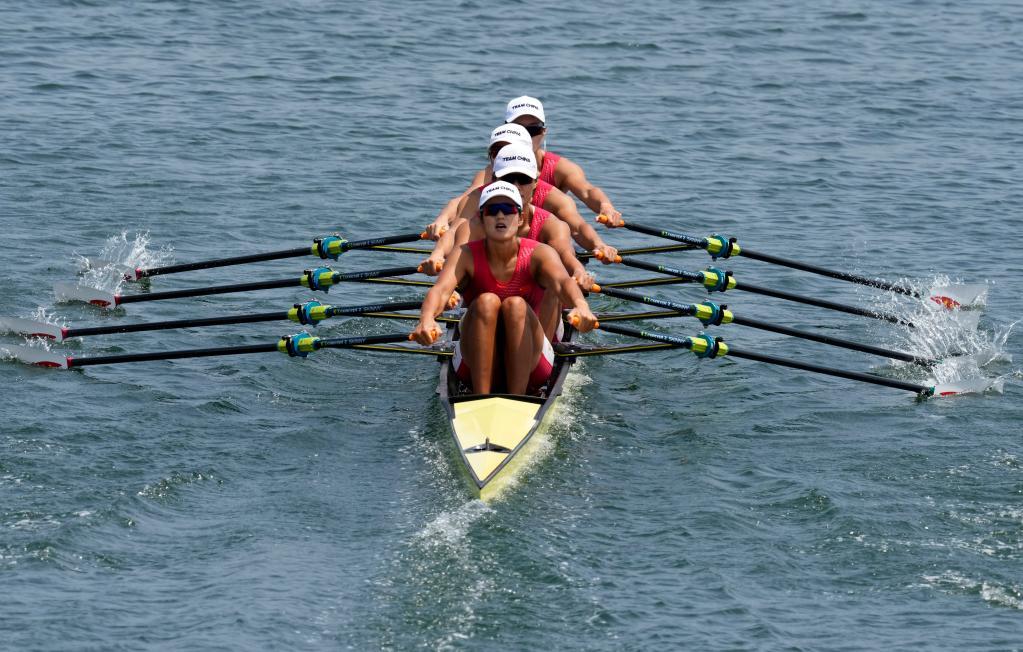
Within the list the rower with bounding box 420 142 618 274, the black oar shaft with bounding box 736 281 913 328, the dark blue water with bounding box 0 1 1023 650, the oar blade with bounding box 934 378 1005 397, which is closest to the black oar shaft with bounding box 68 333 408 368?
the dark blue water with bounding box 0 1 1023 650

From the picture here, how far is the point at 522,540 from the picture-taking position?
32.0 ft

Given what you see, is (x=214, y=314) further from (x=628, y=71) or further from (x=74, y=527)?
(x=628, y=71)

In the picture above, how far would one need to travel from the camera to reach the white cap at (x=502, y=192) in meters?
11.5

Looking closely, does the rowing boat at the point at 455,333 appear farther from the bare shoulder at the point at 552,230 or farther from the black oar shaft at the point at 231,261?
the bare shoulder at the point at 552,230

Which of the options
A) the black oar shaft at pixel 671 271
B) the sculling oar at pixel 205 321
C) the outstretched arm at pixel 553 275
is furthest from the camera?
the black oar shaft at pixel 671 271

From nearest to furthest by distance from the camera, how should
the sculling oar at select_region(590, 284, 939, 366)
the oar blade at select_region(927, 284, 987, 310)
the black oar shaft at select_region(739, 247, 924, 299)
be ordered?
the sculling oar at select_region(590, 284, 939, 366) < the black oar shaft at select_region(739, 247, 924, 299) < the oar blade at select_region(927, 284, 987, 310)

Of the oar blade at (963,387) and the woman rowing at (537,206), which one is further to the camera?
the oar blade at (963,387)

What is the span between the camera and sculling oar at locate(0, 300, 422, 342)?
13195 mm

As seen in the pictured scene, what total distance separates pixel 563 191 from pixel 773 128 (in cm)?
920

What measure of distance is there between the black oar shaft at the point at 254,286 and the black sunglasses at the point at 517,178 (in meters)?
1.72

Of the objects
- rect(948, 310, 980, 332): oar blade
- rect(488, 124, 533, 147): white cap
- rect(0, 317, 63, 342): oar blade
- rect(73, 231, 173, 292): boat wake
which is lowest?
rect(73, 231, 173, 292): boat wake

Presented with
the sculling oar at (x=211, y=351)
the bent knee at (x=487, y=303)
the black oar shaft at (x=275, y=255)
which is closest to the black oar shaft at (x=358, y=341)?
the sculling oar at (x=211, y=351)

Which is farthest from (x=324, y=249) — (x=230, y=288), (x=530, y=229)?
(x=530, y=229)

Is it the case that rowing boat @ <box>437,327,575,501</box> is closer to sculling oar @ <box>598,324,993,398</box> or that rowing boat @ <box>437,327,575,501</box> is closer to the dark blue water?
the dark blue water
